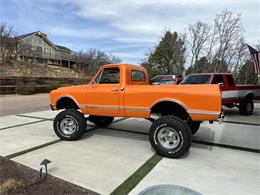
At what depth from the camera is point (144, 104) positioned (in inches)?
179

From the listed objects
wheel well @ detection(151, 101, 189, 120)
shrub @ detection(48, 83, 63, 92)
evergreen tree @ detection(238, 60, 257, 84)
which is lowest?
wheel well @ detection(151, 101, 189, 120)

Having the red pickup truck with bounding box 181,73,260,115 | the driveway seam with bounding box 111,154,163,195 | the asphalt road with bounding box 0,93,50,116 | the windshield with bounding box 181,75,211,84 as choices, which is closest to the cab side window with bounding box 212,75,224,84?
the red pickup truck with bounding box 181,73,260,115

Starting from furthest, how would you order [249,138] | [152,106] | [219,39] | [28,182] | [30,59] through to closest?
[30,59], [219,39], [249,138], [152,106], [28,182]

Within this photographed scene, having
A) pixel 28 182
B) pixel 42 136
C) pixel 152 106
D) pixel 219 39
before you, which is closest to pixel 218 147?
pixel 152 106

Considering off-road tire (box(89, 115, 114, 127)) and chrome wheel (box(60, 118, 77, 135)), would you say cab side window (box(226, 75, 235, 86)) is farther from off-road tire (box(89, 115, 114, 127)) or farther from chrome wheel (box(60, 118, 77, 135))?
chrome wheel (box(60, 118, 77, 135))

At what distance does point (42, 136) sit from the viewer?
223 inches

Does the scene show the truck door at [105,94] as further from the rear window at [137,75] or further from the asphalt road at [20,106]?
the asphalt road at [20,106]

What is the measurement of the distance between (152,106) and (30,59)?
127ft

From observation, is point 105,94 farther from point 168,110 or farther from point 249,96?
point 249,96

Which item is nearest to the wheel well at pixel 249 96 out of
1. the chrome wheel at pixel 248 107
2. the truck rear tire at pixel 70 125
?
the chrome wheel at pixel 248 107

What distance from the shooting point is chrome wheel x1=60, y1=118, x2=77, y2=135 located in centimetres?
538

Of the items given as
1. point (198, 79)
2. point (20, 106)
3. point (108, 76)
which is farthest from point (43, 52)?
point (108, 76)

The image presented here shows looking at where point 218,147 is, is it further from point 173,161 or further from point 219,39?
point 219,39

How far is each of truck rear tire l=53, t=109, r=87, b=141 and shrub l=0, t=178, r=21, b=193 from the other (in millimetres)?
2240
